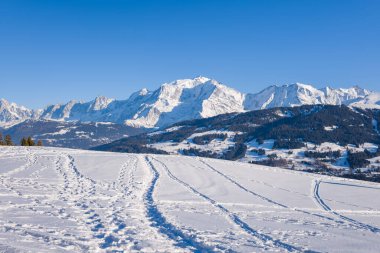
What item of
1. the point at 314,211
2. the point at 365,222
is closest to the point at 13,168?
the point at 314,211

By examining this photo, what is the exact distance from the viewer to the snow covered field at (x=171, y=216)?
15039mm

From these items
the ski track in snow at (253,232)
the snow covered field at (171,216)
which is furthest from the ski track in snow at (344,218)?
the ski track in snow at (253,232)

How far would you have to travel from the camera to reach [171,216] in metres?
20.7

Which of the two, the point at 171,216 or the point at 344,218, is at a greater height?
the point at 171,216

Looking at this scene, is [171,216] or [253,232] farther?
[171,216]

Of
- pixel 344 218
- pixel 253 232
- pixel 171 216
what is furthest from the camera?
pixel 344 218

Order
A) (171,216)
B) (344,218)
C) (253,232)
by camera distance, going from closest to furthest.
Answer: (253,232)
(171,216)
(344,218)

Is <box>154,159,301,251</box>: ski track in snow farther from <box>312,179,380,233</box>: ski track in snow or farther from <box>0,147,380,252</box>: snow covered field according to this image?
<box>312,179,380,233</box>: ski track in snow

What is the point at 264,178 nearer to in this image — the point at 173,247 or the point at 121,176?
the point at 121,176

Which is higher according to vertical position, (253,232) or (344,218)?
(253,232)

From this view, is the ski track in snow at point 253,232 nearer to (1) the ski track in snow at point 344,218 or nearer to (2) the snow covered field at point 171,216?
(2) the snow covered field at point 171,216

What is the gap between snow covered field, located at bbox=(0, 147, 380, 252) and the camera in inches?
592

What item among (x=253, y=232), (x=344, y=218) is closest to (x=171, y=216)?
(x=253, y=232)

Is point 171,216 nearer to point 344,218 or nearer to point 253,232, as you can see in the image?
point 253,232
